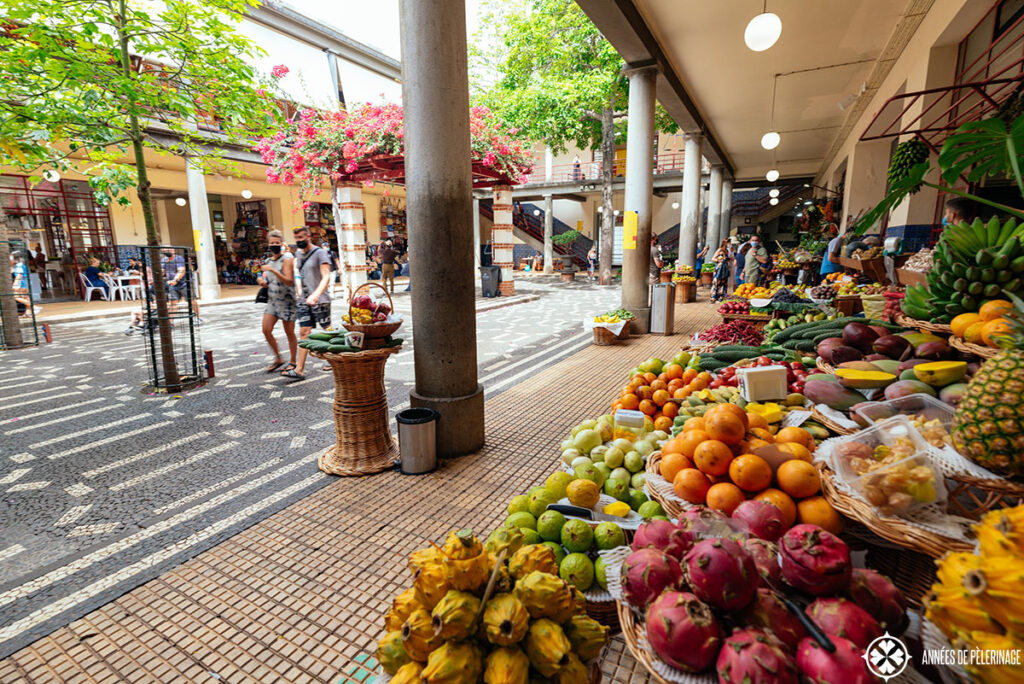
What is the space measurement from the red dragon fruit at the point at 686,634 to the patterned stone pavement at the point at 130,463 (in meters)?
2.60

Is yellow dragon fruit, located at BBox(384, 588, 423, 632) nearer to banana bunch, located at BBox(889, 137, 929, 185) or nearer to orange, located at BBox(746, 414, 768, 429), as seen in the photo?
orange, located at BBox(746, 414, 768, 429)

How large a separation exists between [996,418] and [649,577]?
3.39 feet

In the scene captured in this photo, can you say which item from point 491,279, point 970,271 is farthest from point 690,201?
point 970,271

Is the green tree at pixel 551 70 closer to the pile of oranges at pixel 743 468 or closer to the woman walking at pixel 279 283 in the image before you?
the woman walking at pixel 279 283

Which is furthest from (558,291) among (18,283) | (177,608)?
(177,608)

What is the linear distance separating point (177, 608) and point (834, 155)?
19721 mm

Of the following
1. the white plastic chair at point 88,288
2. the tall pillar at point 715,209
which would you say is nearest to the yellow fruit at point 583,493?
the white plastic chair at point 88,288

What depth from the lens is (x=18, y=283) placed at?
32.1 feet

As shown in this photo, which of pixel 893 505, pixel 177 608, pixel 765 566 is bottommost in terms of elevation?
pixel 177 608

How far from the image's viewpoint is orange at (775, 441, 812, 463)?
1706mm

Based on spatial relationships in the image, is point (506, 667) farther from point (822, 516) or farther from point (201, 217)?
point (201, 217)

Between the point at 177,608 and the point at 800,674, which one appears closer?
the point at 800,674

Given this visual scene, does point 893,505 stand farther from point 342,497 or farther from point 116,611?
point 116,611

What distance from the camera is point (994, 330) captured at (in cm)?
187
